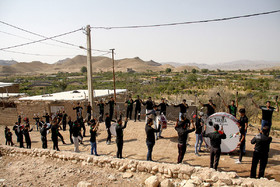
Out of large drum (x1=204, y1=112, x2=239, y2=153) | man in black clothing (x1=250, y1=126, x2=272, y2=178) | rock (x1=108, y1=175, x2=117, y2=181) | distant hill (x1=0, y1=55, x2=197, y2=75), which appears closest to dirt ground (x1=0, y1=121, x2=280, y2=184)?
rock (x1=108, y1=175, x2=117, y2=181)

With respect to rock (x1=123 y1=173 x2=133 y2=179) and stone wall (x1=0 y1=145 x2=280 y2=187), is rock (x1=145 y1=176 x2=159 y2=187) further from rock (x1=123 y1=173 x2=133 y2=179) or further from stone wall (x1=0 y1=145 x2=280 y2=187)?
rock (x1=123 y1=173 x2=133 y2=179)

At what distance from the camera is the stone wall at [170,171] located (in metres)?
5.17

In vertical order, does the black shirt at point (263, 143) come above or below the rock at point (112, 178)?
above

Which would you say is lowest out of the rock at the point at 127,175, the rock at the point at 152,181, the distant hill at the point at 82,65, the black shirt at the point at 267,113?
the rock at the point at 127,175

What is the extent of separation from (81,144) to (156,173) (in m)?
6.09

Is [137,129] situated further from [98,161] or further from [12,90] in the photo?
[12,90]

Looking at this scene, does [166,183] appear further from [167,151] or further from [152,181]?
[167,151]

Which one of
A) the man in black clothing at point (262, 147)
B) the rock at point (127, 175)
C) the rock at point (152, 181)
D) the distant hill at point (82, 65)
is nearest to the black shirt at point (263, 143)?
the man in black clothing at point (262, 147)

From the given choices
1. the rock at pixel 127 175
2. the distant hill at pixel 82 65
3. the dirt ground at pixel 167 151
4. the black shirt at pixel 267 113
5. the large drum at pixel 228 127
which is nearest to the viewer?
the rock at pixel 127 175

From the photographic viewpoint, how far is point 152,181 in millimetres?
5707

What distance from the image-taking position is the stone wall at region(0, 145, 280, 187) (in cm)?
517

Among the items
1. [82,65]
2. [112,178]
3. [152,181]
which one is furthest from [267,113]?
[82,65]

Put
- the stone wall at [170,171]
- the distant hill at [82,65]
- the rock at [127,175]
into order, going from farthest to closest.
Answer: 1. the distant hill at [82,65]
2. the rock at [127,175]
3. the stone wall at [170,171]

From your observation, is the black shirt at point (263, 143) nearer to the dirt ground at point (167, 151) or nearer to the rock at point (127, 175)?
the dirt ground at point (167, 151)
